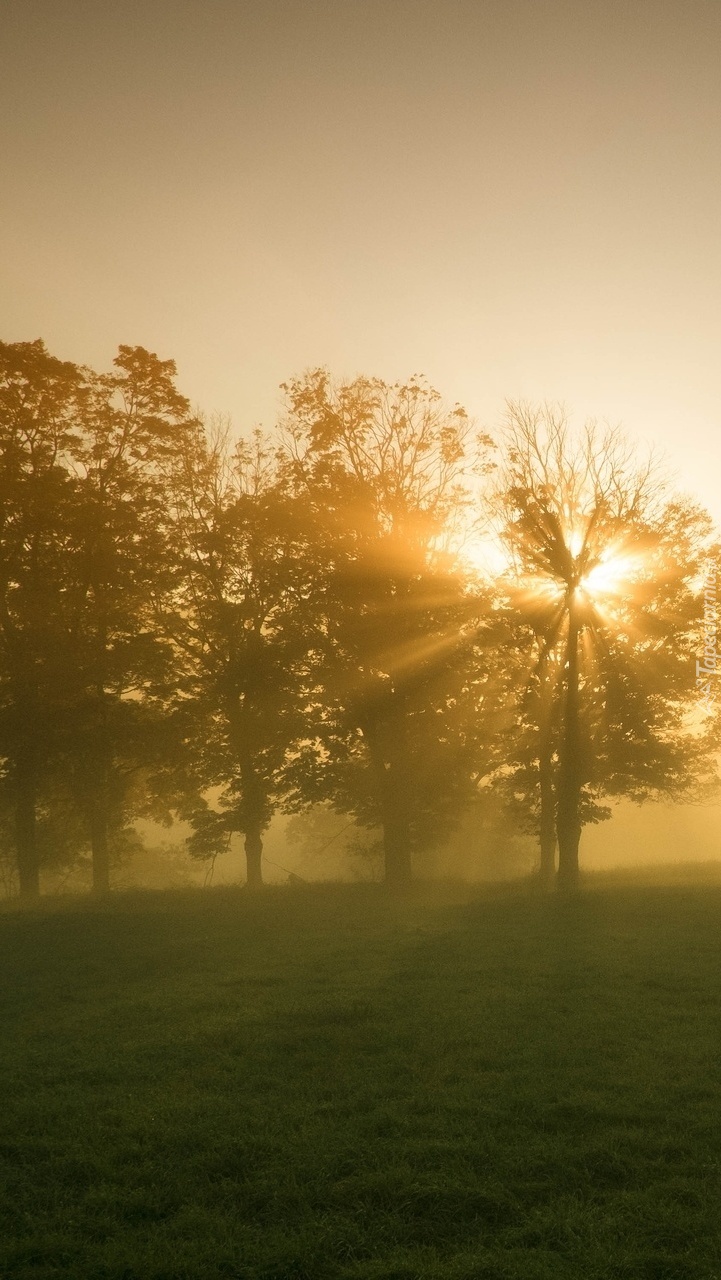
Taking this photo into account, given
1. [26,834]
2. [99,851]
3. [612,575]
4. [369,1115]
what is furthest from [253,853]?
[369,1115]

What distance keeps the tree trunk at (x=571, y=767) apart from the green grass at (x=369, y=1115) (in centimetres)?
1029

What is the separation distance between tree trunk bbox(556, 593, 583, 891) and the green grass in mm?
10293

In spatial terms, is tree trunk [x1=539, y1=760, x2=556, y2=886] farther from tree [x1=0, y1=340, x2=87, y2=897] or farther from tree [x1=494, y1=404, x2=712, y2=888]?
tree [x1=0, y1=340, x2=87, y2=897]

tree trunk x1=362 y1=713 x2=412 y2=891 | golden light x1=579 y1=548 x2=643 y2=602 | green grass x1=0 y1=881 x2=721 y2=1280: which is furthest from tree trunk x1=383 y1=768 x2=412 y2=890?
green grass x1=0 y1=881 x2=721 y2=1280

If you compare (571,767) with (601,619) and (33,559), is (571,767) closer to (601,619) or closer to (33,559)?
(601,619)

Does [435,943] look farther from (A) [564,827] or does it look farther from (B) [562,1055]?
(A) [564,827]

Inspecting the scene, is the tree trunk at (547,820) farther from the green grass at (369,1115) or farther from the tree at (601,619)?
the green grass at (369,1115)

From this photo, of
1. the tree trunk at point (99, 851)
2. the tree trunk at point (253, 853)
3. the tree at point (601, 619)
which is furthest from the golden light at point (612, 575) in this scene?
the tree trunk at point (99, 851)

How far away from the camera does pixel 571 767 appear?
29484 millimetres

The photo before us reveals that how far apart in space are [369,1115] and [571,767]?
2111 centimetres

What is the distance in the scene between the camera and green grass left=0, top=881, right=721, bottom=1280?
716 centimetres

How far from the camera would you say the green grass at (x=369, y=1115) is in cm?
716

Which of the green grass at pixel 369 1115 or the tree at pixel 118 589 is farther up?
the tree at pixel 118 589

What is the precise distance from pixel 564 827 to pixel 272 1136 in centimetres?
2216
